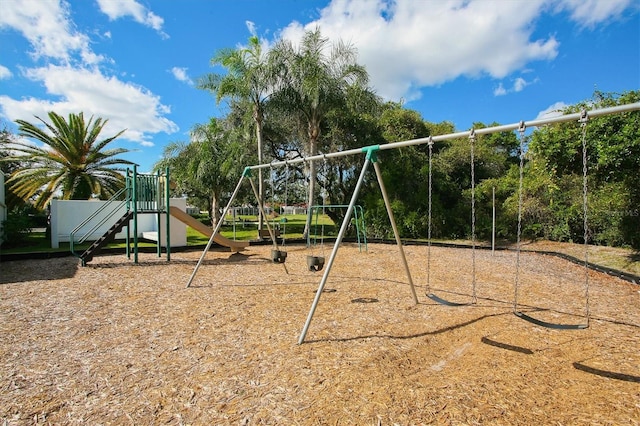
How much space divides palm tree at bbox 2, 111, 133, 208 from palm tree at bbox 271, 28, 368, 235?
8.70 metres

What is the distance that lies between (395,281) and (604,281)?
4.54 m

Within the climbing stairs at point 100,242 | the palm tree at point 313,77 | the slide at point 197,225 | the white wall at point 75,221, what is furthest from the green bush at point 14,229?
the palm tree at point 313,77

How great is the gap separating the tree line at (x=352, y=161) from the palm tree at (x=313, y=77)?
0.13 feet

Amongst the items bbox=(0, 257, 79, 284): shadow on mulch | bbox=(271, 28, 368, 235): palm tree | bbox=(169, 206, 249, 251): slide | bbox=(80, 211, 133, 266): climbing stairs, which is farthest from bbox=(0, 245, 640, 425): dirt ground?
bbox=(271, 28, 368, 235): palm tree

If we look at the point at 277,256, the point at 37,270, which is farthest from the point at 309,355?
the point at 37,270

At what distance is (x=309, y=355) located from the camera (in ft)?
11.4

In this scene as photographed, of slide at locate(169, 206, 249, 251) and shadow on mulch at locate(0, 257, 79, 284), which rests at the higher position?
slide at locate(169, 206, 249, 251)

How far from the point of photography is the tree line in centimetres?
1295

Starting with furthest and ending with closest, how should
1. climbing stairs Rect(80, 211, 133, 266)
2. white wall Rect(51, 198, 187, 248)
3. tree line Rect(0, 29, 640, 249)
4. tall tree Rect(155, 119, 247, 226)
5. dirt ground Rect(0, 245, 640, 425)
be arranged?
1. tall tree Rect(155, 119, 247, 226)
2. tree line Rect(0, 29, 640, 249)
3. white wall Rect(51, 198, 187, 248)
4. climbing stairs Rect(80, 211, 133, 266)
5. dirt ground Rect(0, 245, 640, 425)

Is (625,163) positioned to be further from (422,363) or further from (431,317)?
(422,363)

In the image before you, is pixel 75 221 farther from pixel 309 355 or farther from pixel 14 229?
pixel 309 355

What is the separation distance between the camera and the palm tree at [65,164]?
14422mm

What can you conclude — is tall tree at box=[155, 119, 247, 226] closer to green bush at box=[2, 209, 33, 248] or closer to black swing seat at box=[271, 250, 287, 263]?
green bush at box=[2, 209, 33, 248]

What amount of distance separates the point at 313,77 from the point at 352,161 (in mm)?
4982
